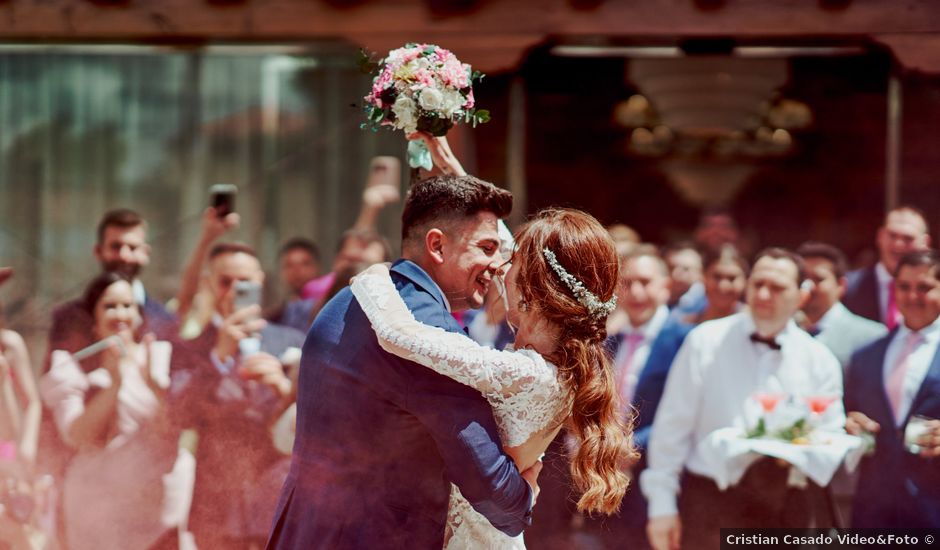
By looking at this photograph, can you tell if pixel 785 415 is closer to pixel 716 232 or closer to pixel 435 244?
pixel 716 232

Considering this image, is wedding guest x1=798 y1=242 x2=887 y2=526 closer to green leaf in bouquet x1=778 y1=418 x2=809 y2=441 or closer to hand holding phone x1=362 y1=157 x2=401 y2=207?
green leaf in bouquet x1=778 y1=418 x2=809 y2=441

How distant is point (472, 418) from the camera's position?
264 cm

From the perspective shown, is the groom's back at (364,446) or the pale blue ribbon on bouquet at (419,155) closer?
the groom's back at (364,446)

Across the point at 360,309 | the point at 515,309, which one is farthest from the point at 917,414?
the point at 360,309

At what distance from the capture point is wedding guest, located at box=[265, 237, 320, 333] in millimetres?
5488

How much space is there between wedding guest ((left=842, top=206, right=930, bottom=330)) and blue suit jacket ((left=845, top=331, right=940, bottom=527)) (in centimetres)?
50

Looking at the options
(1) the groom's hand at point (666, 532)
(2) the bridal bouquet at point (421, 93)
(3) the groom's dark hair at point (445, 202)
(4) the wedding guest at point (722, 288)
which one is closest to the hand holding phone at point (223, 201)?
(4) the wedding guest at point (722, 288)

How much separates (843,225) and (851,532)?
323 cm

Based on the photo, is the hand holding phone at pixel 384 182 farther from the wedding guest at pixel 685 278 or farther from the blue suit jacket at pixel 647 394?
the blue suit jacket at pixel 647 394

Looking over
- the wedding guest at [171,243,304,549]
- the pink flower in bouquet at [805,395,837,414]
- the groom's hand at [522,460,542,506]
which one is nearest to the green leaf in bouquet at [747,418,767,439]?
the pink flower in bouquet at [805,395,837,414]

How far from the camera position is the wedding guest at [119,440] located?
16.0 ft

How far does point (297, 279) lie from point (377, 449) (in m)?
3.32


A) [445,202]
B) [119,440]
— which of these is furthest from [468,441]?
[119,440]

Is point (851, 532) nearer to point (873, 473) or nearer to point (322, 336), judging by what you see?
point (873, 473)
